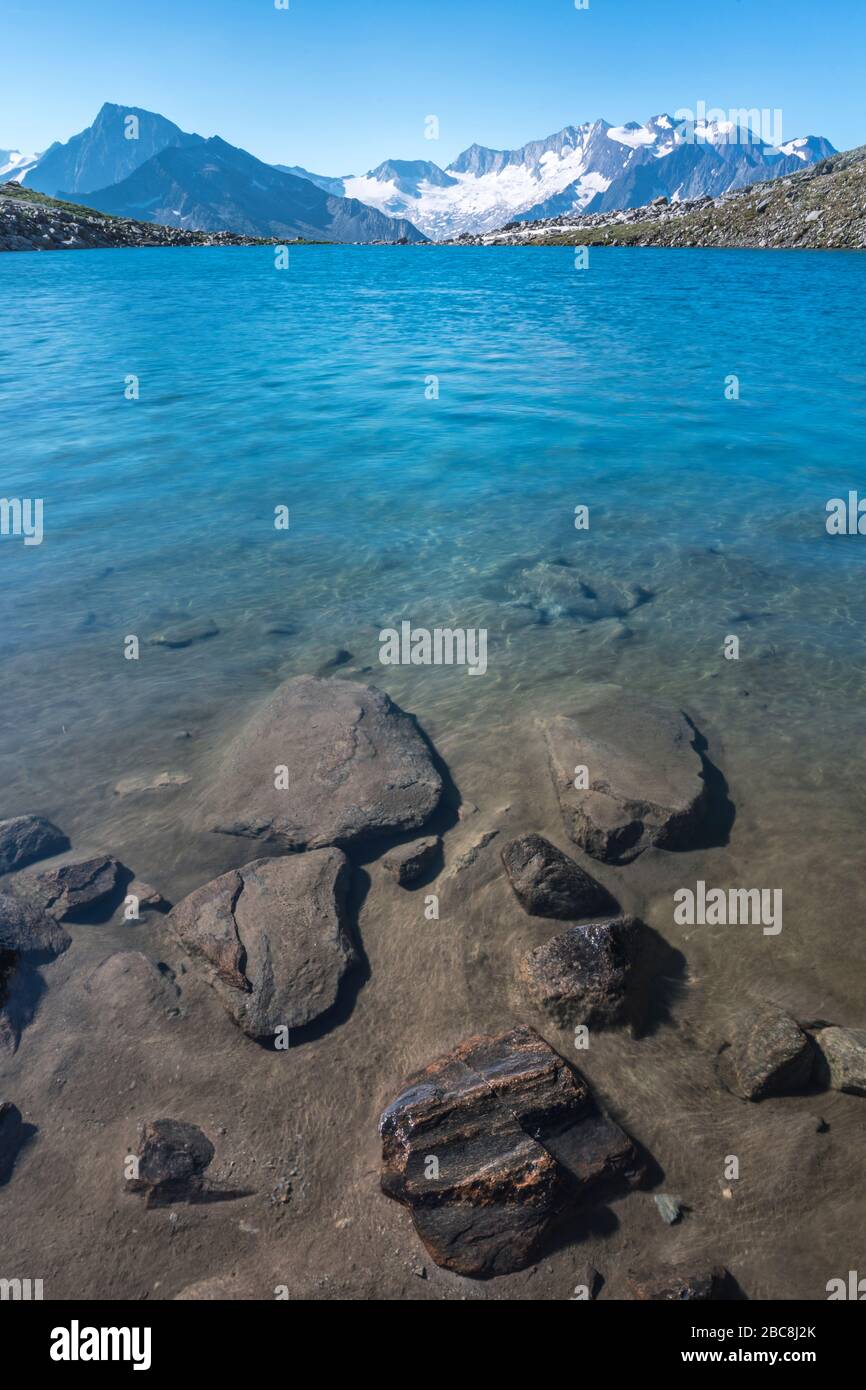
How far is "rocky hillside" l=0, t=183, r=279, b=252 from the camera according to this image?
117938 mm

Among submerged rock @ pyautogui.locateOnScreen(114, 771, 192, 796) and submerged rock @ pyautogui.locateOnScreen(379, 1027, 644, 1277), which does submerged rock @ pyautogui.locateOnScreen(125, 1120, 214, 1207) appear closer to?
submerged rock @ pyautogui.locateOnScreen(379, 1027, 644, 1277)

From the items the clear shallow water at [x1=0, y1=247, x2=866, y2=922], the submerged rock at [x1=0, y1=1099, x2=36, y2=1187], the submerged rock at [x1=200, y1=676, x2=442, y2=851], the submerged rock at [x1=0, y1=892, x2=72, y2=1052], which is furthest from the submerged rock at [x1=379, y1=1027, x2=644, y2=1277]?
Result: the clear shallow water at [x1=0, y1=247, x2=866, y2=922]

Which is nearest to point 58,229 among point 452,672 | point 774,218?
point 774,218

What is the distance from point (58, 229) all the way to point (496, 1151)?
517 feet

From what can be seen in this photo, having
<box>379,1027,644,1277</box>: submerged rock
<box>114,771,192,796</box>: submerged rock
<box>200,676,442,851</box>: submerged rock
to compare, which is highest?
<box>200,676,442,851</box>: submerged rock

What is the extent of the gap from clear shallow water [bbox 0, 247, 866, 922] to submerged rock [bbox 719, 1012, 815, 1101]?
3727 mm

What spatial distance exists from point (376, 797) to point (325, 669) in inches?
189

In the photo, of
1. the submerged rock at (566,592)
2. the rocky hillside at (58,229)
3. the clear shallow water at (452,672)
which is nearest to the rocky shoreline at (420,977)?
the clear shallow water at (452,672)

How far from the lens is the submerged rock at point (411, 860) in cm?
1026

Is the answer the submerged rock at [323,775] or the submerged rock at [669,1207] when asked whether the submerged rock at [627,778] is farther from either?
the submerged rock at [669,1207]

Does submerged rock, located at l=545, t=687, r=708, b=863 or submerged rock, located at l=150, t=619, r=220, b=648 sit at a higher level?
submerged rock, located at l=150, t=619, r=220, b=648

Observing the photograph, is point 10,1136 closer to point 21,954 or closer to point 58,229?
point 21,954

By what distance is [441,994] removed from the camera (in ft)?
29.0

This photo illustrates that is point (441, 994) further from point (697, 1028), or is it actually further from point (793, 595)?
point (793, 595)
